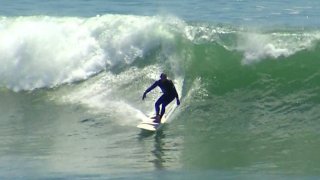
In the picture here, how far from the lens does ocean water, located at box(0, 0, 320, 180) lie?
1446cm

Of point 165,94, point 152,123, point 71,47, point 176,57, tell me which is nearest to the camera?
point 152,123

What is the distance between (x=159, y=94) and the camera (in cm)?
1941

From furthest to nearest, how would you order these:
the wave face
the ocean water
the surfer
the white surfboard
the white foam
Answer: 1. the white foam
2. the wave face
3. the surfer
4. the white surfboard
5. the ocean water

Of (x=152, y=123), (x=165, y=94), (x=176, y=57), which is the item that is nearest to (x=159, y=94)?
(x=176, y=57)

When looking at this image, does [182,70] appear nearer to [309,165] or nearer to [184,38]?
[184,38]

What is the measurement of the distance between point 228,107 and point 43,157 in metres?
4.81

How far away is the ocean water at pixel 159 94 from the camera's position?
1446 cm

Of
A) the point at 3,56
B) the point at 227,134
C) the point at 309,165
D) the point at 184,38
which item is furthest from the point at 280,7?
the point at 309,165

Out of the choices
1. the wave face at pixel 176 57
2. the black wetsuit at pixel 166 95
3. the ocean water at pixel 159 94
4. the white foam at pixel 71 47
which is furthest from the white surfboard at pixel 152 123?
the white foam at pixel 71 47

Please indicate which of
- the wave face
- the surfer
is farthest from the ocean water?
the surfer

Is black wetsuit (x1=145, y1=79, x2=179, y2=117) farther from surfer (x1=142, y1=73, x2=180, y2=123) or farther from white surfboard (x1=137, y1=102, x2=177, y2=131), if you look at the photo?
white surfboard (x1=137, y1=102, x2=177, y2=131)

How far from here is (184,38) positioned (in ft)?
70.4

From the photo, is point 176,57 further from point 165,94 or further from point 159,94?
point 165,94

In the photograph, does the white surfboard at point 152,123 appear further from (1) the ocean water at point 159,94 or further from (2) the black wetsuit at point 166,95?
(2) the black wetsuit at point 166,95
